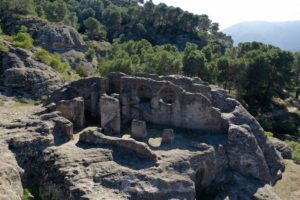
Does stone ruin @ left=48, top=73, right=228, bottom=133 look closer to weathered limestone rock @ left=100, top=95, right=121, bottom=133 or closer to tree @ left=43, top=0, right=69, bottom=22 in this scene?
weathered limestone rock @ left=100, top=95, right=121, bottom=133

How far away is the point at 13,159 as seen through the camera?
2898 cm

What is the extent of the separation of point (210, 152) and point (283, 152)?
16.3 meters

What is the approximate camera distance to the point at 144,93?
43.4 meters

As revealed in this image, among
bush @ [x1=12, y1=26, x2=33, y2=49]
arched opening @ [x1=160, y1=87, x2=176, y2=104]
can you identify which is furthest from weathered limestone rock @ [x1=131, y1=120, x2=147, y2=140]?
bush @ [x1=12, y1=26, x2=33, y2=49]

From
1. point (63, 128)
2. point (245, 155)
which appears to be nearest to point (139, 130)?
point (63, 128)

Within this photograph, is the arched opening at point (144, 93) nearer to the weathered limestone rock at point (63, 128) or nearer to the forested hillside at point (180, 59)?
the weathered limestone rock at point (63, 128)

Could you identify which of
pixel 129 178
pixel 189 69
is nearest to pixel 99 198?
pixel 129 178

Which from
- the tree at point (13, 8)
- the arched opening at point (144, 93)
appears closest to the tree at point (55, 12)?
the tree at point (13, 8)

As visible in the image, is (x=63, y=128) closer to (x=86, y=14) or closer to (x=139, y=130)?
(x=139, y=130)

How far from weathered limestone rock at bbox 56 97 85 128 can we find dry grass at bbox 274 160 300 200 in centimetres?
1889

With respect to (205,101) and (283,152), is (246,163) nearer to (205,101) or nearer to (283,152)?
(205,101)

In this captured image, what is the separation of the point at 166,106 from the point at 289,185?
44.4ft

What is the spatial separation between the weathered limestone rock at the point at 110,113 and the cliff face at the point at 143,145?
3.5 inches

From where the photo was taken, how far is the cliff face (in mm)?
29406
